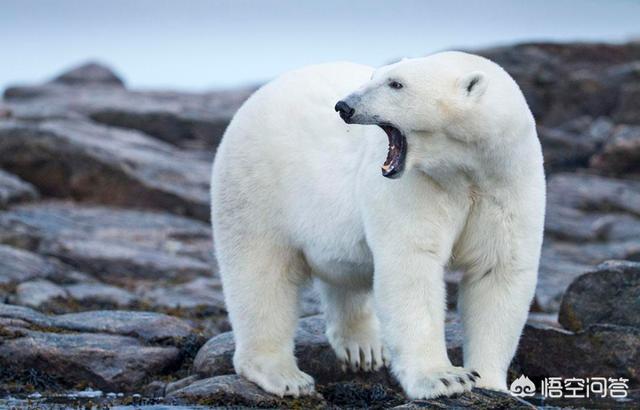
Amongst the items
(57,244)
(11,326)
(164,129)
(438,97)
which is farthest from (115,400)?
(164,129)

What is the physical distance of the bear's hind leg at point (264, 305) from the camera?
22.7ft

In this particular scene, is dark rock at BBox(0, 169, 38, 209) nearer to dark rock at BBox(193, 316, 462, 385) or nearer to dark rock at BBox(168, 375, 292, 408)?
dark rock at BBox(193, 316, 462, 385)

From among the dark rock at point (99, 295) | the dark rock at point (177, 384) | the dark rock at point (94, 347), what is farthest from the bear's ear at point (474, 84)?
the dark rock at point (99, 295)

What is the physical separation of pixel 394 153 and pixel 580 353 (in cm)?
223

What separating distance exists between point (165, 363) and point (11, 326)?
103 cm

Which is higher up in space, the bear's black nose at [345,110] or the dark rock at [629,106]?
the bear's black nose at [345,110]

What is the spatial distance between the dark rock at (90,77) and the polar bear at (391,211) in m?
16.9

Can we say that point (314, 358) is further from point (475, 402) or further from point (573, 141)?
point (573, 141)

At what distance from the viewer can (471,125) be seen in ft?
18.3

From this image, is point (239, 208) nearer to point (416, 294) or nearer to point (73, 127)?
point (416, 294)

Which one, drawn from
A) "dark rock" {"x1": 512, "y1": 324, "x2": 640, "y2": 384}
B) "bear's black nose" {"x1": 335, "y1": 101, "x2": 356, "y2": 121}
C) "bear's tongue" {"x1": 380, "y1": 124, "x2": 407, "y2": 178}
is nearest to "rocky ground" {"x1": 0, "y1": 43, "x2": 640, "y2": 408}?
"dark rock" {"x1": 512, "y1": 324, "x2": 640, "y2": 384}

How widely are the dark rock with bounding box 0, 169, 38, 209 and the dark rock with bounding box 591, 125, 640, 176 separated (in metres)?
8.31

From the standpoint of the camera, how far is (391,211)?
5910 millimetres

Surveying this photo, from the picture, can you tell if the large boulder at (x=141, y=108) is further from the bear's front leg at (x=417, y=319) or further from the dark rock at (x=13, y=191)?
the bear's front leg at (x=417, y=319)
